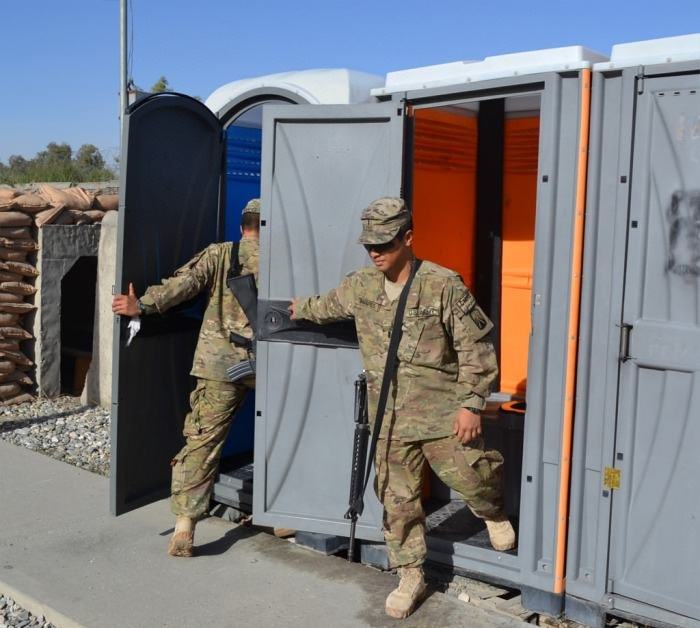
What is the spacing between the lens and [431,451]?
4.08m

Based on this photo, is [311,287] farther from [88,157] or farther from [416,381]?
[88,157]

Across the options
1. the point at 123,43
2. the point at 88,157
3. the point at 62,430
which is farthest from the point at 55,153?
the point at 62,430

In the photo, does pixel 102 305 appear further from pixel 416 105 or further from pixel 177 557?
pixel 416 105

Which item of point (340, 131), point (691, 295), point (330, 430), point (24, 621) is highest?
point (340, 131)

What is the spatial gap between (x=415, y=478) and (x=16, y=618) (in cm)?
196

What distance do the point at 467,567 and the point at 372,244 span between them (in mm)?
1634

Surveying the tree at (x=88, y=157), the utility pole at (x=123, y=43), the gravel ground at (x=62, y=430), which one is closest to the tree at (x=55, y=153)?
the tree at (x=88, y=157)

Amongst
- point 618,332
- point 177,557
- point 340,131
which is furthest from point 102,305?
point 618,332

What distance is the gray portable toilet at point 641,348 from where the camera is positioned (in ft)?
11.7

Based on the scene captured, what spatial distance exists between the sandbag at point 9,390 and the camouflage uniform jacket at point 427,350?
18.2 feet

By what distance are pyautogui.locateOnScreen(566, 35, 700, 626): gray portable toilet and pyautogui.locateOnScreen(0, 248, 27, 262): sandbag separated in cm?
631

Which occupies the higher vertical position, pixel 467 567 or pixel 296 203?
pixel 296 203

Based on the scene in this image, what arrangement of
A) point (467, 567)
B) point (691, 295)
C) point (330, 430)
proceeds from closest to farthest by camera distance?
point (691, 295) → point (467, 567) → point (330, 430)

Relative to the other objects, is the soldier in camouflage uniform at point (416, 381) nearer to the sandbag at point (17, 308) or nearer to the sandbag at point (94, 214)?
the sandbag at point (17, 308)
